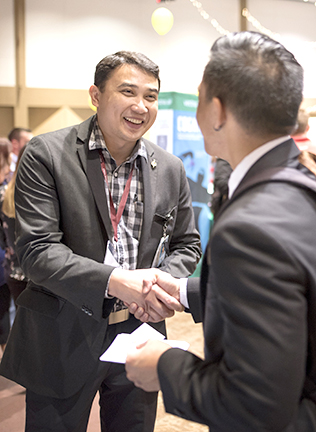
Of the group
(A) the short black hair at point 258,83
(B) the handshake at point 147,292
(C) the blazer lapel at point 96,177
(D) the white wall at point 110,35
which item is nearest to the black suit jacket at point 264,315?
(A) the short black hair at point 258,83

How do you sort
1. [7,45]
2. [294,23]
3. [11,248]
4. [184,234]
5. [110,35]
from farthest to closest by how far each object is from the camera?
[294,23], [110,35], [7,45], [11,248], [184,234]

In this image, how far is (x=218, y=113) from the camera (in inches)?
35.7

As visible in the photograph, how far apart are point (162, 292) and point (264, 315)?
813 millimetres

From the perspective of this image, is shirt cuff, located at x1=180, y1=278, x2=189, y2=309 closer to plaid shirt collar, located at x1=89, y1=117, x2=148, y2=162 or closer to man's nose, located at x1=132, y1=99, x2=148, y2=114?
plaid shirt collar, located at x1=89, y1=117, x2=148, y2=162

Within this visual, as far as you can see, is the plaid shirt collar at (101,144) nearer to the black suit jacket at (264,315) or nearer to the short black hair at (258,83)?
the short black hair at (258,83)

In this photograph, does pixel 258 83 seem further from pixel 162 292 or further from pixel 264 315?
pixel 162 292

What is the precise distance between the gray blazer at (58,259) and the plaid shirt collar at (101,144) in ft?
0.10

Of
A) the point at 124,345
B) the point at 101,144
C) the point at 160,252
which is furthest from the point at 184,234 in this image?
the point at 124,345

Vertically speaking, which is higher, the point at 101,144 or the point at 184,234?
the point at 101,144

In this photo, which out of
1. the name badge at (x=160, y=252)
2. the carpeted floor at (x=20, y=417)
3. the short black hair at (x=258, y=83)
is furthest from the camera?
the carpeted floor at (x=20, y=417)

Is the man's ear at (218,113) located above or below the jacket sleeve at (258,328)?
above

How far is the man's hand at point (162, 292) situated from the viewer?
1.51 metres

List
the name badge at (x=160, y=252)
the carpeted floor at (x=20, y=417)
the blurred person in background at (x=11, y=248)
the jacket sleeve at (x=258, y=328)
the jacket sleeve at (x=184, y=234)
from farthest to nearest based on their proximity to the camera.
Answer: the blurred person in background at (x=11, y=248)
the carpeted floor at (x=20, y=417)
the jacket sleeve at (x=184, y=234)
the name badge at (x=160, y=252)
the jacket sleeve at (x=258, y=328)

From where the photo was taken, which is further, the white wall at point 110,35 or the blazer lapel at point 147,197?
the white wall at point 110,35
